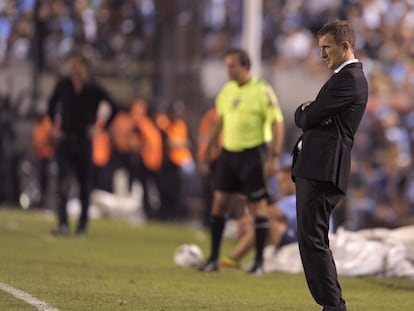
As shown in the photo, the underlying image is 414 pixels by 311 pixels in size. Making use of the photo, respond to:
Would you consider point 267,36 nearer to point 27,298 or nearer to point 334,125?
point 27,298

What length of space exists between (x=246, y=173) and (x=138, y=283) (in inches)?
79.3

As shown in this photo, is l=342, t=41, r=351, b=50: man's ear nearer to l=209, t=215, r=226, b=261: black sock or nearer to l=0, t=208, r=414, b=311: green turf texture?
l=0, t=208, r=414, b=311: green turf texture

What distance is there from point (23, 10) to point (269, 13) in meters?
4.81

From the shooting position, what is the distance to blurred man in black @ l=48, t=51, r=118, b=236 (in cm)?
1644

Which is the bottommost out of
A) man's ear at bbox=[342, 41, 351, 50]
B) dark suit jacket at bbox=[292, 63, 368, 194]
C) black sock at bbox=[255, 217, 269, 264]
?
black sock at bbox=[255, 217, 269, 264]

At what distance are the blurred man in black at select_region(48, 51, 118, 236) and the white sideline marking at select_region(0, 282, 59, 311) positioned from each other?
676 cm

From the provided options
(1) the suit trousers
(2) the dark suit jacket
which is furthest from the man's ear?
(1) the suit trousers

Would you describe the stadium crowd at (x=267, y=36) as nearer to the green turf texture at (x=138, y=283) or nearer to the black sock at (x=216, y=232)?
the green turf texture at (x=138, y=283)

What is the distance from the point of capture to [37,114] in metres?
24.6

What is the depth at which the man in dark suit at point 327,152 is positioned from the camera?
26.3ft

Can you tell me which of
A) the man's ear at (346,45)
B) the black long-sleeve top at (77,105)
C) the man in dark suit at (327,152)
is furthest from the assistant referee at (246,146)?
the black long-sleeve top at (77,105)

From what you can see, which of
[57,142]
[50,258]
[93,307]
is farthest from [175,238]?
[93,307]

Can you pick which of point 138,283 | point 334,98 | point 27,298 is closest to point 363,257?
point 138,283

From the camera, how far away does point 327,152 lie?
316 inches
